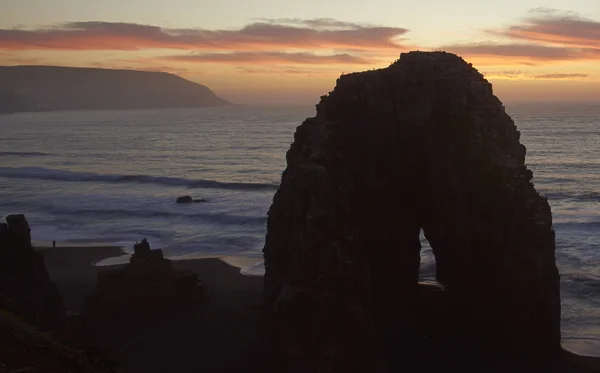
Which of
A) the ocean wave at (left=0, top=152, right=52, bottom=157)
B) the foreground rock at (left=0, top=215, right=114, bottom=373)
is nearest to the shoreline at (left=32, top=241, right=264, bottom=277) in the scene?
the foreground rock at (left=0, top=215, right=114, bottom=373)

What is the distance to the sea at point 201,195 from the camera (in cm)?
3978

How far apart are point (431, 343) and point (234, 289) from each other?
1241 cm

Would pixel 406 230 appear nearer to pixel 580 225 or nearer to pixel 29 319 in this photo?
pixel 29 319

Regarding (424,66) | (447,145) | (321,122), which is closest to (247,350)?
(321,122)

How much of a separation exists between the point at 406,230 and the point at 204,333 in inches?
394

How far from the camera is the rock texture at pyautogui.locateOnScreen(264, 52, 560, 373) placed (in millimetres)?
21297

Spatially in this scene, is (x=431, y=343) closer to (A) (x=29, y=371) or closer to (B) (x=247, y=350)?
(B) (x=247, y=350)

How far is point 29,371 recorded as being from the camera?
9.86 metres

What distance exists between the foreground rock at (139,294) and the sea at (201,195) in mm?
7876

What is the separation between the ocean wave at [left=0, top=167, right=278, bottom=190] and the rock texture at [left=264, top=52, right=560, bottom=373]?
45.6 meters

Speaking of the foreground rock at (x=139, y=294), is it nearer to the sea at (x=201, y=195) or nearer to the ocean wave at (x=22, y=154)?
the sea at (x=201, y=195)

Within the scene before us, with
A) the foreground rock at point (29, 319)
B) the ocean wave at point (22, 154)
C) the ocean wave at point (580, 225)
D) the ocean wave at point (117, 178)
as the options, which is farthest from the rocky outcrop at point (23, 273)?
the ocean wave at point (22, 154)

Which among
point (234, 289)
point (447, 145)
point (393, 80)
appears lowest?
point (234, 289)

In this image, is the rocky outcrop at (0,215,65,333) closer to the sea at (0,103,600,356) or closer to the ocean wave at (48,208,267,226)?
the sea at (0,103,600,356)
